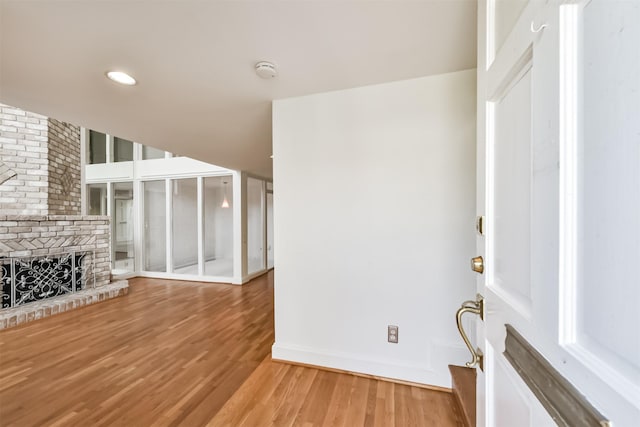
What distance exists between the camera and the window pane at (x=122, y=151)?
5539mm

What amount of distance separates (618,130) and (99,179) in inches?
297

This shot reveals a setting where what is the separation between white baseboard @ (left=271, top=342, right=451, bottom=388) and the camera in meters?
1.81

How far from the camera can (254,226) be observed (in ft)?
18.5

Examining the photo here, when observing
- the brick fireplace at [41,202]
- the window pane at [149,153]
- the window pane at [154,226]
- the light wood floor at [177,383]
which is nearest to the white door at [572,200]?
the light wood floor at [177,383]

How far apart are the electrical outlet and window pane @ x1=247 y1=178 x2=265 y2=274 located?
397 centimetres

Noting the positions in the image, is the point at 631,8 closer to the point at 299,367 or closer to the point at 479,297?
the point at 479,297

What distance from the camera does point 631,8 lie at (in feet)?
1.19

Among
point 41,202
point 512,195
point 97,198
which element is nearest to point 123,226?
point 97,198

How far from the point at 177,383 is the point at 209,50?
7.81 feet

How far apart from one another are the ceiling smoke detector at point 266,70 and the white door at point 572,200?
4.15 feet

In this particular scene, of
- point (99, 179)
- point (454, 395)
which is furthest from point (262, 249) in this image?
point (454, 395)

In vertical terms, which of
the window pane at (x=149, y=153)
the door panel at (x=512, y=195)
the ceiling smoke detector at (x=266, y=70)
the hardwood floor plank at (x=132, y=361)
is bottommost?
the hardwood floor plank at (x=132, y=361)

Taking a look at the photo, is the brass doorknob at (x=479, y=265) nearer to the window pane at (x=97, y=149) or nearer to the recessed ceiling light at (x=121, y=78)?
the recessed ceiling light at (x=121, y=78)

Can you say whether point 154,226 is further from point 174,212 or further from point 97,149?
point 97,149
